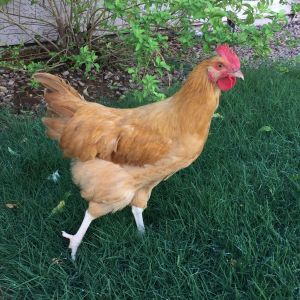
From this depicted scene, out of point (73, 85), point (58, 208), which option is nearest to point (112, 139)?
point (58, 208)

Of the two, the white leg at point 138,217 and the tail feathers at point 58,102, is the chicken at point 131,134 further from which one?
the white leg at point 138,217

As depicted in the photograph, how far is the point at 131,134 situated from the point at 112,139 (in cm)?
12

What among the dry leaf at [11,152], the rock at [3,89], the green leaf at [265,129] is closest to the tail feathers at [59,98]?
the dry leaf at [11,152]

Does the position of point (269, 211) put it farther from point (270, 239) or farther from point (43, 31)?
point (43, 31)

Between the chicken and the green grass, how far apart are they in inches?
8.8

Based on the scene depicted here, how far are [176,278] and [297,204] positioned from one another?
3.46 ft

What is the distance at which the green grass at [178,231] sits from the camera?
2576 millimetres

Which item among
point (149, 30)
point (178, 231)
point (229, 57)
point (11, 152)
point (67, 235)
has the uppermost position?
point (229, 57)

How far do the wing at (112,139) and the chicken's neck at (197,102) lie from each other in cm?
17

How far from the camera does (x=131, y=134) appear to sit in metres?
2.65

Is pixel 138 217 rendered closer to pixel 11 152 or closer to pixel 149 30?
pixel 11 152

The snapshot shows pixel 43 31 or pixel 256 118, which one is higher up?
pixel 43 31

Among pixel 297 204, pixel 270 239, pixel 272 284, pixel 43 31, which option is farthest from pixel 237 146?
pixel 43 31

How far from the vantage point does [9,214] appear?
3141mm
